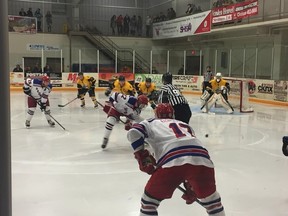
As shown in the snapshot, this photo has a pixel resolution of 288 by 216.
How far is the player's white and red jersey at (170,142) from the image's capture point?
91.4 inches

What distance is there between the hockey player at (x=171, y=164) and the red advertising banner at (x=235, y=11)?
12999 mm

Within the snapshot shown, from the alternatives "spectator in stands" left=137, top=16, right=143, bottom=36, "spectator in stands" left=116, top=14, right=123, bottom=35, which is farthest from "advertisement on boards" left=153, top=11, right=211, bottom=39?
"spectator in stands" left=116, top=14, right=123, bottom=35

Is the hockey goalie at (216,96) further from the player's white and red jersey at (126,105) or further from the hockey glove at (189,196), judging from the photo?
the hockey glove at (189,196)

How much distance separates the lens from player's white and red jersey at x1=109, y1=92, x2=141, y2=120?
5.91m

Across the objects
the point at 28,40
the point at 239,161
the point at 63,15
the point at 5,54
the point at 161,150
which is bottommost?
the point at 239,161

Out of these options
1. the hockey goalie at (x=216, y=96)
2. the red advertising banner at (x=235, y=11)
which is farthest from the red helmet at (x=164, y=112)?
the red advertising banner at (x=235, y=11)

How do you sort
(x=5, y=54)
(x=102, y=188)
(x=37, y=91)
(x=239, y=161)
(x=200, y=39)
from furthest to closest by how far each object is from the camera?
1. (x=200, y=39)
2. (x=37, y=91)
3. (x=239, y=161)
4. (x=102, y=188)
5. (x=5, y=54)

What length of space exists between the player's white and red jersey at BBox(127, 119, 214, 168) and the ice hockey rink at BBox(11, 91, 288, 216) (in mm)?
1223

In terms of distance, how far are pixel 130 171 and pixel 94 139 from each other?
2.27 metres

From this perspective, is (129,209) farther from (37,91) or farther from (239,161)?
(37,91)

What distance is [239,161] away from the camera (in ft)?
18.2

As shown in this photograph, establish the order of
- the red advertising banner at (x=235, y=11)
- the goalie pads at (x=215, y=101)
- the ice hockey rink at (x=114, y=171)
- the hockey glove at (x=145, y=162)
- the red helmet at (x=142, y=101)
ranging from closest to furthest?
the hockey glove at (x=145, y=162), the ice hockey rink at (x=114, y=171), the red helmet at (x=142, y=101), the goalie pads at (x=215, y=101), the red advertising banner at (x=235, y=11)

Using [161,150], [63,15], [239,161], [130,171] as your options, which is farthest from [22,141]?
[63,15]

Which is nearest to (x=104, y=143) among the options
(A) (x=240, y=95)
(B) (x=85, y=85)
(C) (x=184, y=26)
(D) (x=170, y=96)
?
(D) (x=170, y=96)
